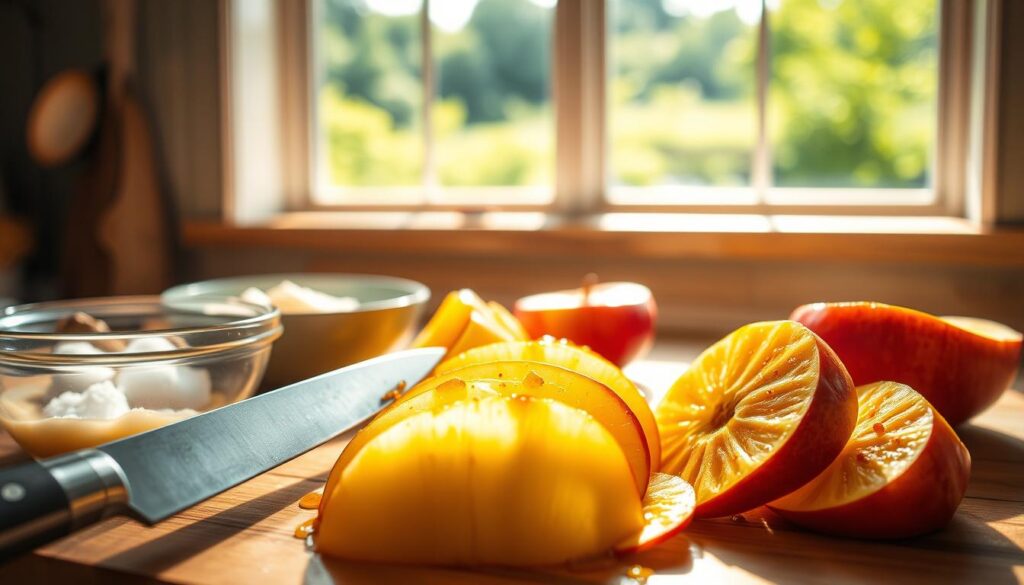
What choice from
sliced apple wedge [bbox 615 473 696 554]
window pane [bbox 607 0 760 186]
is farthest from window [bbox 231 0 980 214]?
sliced apple wedge [bbox 615 473 696 554]

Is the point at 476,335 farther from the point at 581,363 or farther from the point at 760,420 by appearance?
the point at 760,420

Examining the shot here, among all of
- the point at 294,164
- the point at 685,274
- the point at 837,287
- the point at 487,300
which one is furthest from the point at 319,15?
the point at 837,287

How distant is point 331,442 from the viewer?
2.33ft

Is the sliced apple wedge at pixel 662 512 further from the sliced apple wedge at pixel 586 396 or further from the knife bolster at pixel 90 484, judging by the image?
the knife bolster at pixel 90 484

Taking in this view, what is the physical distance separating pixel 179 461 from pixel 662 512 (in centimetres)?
28

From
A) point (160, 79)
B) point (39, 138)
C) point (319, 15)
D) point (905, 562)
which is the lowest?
point (905, 562)

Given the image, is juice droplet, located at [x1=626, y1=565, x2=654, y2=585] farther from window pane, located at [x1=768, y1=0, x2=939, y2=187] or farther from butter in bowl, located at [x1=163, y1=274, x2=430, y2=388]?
A: window pane, located at [x1=768, y1=0, x2=939, y2=187]

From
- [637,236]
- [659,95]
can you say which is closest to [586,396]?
[637,236]

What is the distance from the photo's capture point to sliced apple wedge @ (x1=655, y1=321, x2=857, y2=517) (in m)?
0.48

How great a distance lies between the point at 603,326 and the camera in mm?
907

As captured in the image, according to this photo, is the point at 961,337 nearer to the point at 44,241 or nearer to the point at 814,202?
the point at 814,202

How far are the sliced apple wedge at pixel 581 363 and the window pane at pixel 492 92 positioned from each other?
96 cm

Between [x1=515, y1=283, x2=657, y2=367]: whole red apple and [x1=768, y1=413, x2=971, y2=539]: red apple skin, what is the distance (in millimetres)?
424

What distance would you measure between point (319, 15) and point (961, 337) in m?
1.44
